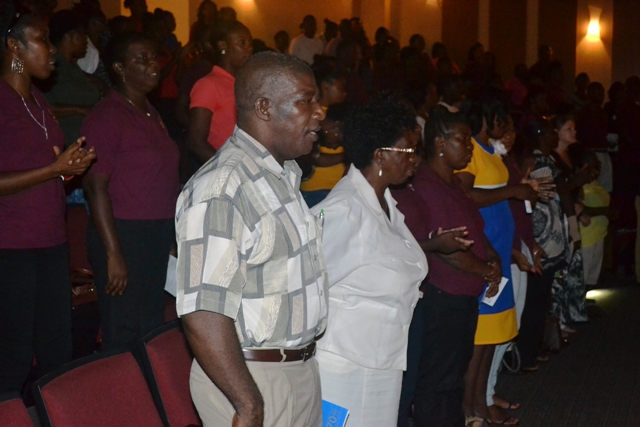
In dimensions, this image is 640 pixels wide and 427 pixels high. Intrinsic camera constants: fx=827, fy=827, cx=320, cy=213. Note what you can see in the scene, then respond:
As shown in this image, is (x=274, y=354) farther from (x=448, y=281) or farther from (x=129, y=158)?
(x=448, y=281)

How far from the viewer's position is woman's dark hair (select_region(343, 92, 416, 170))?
321 cm

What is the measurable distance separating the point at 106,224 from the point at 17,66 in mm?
699

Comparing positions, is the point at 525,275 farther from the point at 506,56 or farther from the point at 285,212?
the point at 506,56

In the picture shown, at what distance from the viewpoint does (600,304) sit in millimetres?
7625

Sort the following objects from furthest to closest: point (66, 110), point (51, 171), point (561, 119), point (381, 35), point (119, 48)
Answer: point (381, 35) < point (561, 119) < point (66, 110) < point (119, 48) < point (51, 171)

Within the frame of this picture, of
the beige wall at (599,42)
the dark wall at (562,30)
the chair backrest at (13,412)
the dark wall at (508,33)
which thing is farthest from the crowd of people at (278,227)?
the beige wall at (599,42)

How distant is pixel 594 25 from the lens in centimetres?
1445

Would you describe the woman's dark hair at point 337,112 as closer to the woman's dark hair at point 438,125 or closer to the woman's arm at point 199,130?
the woman's arm at point 199,130

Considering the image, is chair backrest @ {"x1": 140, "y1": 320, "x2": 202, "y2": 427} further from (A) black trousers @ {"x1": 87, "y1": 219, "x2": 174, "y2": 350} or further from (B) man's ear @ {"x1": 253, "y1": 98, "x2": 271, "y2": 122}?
(B) man's ear @ {"x1": 253, "y1": 98, "x2": 271, "y2": 122}

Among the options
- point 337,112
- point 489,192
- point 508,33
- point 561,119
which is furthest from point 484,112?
point 508,33

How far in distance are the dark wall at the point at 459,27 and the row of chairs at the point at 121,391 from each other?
11.1 m

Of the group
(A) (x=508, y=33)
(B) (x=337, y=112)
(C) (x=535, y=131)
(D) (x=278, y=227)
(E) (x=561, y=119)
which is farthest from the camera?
(A) (x=508, y=33)

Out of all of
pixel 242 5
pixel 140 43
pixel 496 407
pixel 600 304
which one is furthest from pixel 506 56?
pixel 140 43

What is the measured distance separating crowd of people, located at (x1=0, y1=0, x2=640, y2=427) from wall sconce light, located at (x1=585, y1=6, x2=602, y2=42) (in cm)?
927
